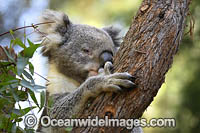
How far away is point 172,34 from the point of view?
8.22 feet

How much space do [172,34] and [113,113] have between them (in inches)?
28.9

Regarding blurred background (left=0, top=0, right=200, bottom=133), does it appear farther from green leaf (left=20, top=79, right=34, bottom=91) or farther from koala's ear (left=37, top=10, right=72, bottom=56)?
green leaf (left=20, top=79, right=34, bottom=91)

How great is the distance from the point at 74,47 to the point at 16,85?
5.44 feet

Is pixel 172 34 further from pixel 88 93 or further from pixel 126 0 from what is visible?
pixel 126 0

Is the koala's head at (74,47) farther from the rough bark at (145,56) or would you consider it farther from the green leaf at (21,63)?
the green leaf at (21,63)

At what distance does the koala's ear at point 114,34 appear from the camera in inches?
173

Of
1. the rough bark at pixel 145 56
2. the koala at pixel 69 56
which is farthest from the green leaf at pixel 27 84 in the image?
the koala at pixel 69 56

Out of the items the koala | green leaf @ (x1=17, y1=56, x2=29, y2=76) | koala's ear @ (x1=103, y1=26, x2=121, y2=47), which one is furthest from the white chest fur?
green leaf @ (x1=17, y1=56, x2=29, y2=76)

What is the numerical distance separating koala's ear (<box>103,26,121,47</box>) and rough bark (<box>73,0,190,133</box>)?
67.9 inches

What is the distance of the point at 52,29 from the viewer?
3961mm

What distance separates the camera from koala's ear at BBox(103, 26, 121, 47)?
4.39 meters

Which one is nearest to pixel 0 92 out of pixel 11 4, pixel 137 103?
pixel 137 103

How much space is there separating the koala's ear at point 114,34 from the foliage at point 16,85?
2.13m

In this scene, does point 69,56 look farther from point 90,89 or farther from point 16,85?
point 16,85
